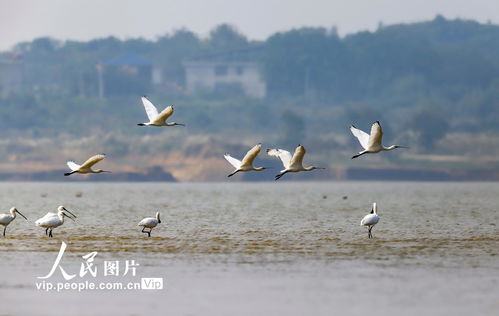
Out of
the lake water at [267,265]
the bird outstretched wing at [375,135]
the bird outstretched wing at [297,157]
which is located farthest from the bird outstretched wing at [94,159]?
the bird outstretched wing at [375,135]

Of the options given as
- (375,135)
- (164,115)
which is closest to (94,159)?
(164,115)

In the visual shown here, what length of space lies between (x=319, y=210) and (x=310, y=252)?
28.0 meters

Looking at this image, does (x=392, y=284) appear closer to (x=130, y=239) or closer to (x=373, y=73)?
(x=130, y=239)

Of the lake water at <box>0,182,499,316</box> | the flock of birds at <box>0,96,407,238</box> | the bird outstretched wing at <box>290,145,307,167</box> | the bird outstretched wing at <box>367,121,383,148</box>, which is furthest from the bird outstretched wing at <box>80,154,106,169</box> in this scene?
the bird outstretched wing at <box>367,121,383,148</box>

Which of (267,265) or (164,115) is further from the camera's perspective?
(164,115)

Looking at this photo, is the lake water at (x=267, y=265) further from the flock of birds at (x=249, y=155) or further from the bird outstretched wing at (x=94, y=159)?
the bird outstretched wing at (x=94, y=159)

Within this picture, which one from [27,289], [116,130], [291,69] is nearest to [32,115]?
[116,130]

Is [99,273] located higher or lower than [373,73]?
lower

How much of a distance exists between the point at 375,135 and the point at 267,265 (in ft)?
19.0

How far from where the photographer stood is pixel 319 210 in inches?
2522

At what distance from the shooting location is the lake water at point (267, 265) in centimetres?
2666

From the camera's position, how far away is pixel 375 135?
3638cm

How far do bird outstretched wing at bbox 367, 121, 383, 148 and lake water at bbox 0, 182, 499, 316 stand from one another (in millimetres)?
3034

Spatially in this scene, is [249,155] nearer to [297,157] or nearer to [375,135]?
[297,157]
